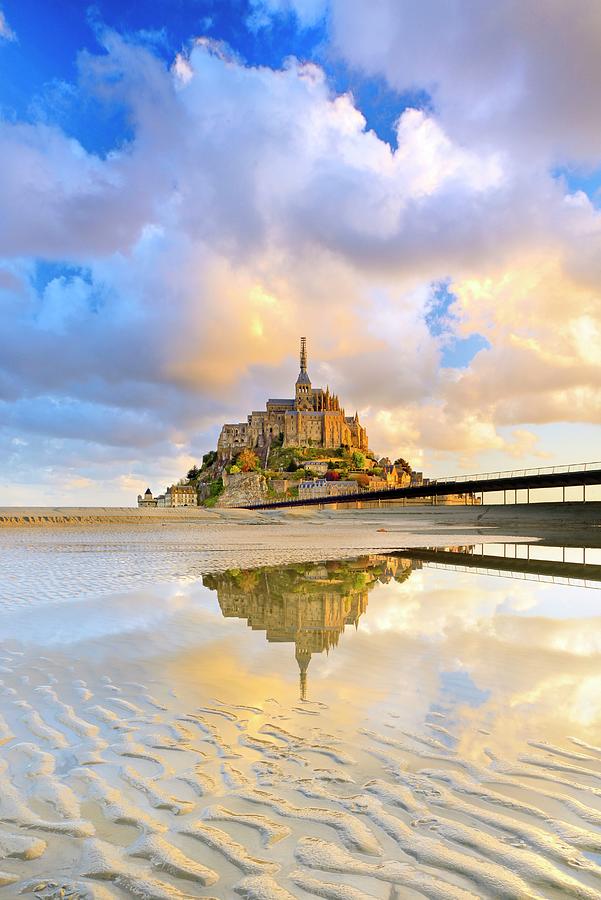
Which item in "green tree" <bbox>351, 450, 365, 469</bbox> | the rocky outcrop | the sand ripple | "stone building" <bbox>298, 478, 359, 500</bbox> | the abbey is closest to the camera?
the sand ripple

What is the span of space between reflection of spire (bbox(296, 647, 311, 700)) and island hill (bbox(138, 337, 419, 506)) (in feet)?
434

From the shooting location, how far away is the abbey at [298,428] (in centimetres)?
17838

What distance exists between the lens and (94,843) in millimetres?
3037

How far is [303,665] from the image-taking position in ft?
21.9

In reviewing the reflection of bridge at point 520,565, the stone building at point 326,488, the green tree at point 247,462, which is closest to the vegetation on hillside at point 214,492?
the green tree at point 247,462

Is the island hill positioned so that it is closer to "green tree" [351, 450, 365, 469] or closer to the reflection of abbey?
"green tree" [351, 450, 365, 469]

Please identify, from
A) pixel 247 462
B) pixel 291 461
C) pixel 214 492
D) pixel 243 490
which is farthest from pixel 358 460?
pixel 214 492

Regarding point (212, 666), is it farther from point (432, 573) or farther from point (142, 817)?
point (432, 573)

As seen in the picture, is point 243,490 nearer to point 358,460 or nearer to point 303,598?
point 358,460

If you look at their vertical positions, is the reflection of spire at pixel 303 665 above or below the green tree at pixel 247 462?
below

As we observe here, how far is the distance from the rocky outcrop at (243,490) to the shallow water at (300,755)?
466ft

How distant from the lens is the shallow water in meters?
2.79

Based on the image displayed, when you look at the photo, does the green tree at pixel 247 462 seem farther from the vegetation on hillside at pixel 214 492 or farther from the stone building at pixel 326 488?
the stone building at pixel 326 488

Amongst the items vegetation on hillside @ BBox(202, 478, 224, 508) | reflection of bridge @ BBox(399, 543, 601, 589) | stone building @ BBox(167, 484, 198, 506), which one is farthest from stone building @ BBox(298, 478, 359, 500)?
reflection of bridge @ BBox(399, 543, 601, 589)
